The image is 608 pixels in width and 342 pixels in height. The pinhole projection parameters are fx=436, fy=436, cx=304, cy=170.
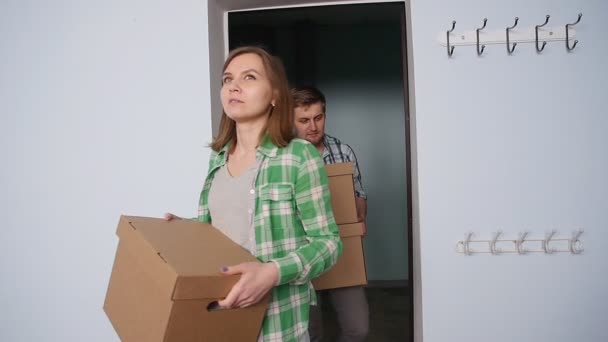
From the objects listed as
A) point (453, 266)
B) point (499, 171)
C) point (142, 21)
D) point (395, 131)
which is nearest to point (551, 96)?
point (499, 171)

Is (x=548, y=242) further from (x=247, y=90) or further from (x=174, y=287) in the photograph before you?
(x=174, y=287)

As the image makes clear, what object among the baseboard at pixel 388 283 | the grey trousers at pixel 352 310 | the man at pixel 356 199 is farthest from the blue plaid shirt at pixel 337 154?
the baseboard at pixel 388 283

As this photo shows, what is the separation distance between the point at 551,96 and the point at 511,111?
6.5 inches

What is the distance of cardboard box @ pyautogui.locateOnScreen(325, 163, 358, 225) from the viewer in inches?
65.1

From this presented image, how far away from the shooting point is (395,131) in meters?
3.92

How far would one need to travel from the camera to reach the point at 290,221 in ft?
3.10

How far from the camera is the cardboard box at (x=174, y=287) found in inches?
27.3

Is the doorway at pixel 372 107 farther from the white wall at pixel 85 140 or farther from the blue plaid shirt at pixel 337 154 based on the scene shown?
the white wall at pixel 85 140

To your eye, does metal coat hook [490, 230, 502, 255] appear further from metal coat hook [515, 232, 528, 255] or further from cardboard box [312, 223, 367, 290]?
cardboard box [312, 223, 367, 290]

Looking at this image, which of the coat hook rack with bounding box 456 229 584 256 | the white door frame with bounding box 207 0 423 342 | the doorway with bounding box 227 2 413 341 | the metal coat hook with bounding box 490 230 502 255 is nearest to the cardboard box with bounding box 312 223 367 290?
the white door frame with bounding box 207 0 423 342

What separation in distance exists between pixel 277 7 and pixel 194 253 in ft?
5.17

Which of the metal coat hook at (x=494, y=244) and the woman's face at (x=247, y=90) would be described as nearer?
the woman's face at (x=247, y=90)

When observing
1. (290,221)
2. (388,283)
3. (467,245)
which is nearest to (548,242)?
(467,245)

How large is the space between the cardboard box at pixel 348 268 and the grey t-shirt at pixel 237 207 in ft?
2.47
